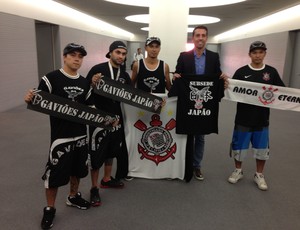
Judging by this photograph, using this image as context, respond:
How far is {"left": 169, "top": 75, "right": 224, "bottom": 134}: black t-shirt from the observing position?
9.04 feet

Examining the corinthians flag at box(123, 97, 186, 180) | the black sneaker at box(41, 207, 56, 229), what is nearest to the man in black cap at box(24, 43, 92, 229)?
the black sneaker at box(41, 207, 56, 229)

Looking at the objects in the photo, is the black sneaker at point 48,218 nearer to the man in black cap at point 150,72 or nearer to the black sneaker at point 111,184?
the black sneaker at point 111,184

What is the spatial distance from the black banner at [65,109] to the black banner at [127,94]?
222mm

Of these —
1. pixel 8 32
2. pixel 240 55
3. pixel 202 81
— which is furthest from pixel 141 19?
pixel 202 81

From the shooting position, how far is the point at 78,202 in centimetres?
241

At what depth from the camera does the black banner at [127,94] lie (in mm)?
2295

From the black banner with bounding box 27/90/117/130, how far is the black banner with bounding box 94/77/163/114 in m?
0.22

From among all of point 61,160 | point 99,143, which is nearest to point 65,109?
point 61,160

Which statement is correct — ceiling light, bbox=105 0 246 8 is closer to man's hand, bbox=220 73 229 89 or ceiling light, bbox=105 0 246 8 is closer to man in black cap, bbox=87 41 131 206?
man's hand, bbox=220 73 229 89

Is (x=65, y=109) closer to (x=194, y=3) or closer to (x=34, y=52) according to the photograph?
(x=34, y=52)

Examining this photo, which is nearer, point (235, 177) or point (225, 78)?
point (225, 78)

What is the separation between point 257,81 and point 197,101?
701 millimetres

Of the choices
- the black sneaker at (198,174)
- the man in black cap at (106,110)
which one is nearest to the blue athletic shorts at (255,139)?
the black sneaker at (198,174)

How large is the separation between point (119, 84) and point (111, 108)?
0.28 m
